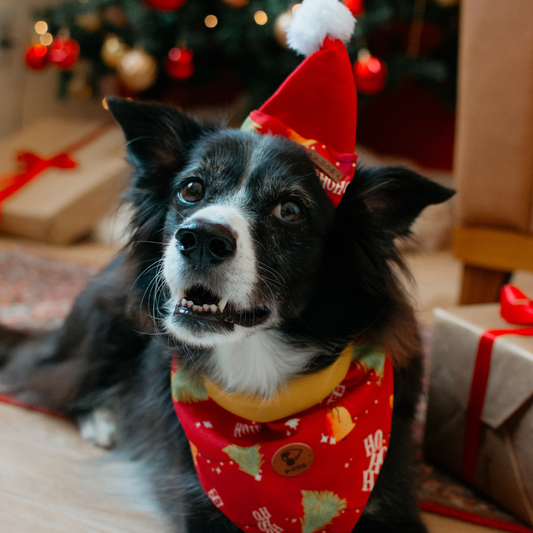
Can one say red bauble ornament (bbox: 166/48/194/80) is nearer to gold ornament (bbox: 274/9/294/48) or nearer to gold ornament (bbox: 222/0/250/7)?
gold ornament (bbox: 222/0/250/7)

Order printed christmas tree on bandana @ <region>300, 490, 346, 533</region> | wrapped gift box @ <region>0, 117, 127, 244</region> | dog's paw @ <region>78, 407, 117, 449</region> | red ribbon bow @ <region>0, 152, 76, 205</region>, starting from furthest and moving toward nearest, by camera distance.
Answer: wrapped gift box @ <region>0, 117, 127, 244</region> < red ribbon bow @ <region>0, 152, 76, 205</region> < dog's paw @ <region>78, 407, 117, 449</region> < printed christmas tree on bandana @ <region>300, 490, 346, 533</region>

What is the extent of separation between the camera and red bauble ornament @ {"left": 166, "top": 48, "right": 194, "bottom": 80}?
334cm

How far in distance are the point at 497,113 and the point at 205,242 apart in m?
1.20

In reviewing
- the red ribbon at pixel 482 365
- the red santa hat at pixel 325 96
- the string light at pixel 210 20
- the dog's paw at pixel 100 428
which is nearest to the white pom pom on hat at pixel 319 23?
the red santa hat at pixel 325 96

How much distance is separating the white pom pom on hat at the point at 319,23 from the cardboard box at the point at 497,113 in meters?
0.71

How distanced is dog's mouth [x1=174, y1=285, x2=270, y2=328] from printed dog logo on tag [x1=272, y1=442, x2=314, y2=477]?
0.27 m

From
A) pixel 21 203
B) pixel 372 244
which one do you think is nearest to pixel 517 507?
pixel 372 244

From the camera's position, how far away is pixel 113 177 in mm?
3430

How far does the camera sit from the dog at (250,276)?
41.0 inches

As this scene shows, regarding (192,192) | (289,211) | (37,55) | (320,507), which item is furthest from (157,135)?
(37,55)

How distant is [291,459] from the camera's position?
3.62 ft

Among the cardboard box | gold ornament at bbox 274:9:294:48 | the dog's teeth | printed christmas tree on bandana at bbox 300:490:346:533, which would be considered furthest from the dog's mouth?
gold ornament at bbox 274:9:294:48

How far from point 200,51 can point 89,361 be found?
269 centimetres

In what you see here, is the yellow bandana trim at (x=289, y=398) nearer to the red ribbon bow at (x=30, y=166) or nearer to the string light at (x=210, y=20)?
the red ribbon bow at (x=30, y=166)
